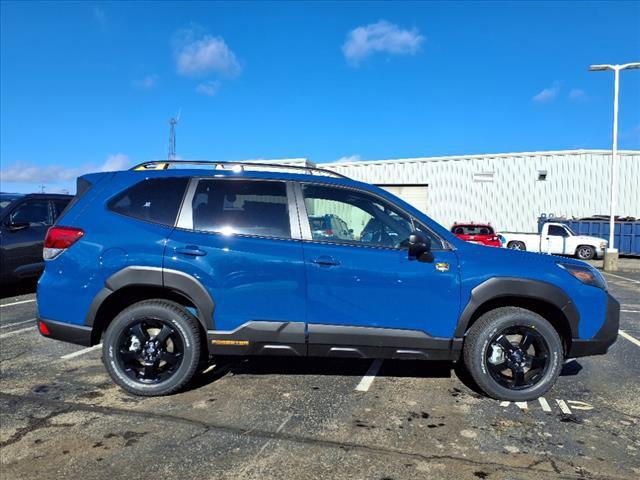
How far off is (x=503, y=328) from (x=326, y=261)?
156cm

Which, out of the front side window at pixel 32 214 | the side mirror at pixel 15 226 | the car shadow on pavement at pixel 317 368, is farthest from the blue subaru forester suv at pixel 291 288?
the front side window at pixel 32 214

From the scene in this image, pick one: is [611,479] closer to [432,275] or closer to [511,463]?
[511,463]

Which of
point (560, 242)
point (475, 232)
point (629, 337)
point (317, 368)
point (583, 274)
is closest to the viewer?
point (583, 274)

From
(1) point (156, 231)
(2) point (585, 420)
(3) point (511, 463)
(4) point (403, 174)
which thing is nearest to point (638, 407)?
(2) point (585, 420)

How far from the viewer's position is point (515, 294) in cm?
379

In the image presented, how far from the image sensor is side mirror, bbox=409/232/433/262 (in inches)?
144

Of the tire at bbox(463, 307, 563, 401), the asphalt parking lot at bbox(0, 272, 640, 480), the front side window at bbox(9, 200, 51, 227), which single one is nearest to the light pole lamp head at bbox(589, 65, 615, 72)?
the asphalt parking lot at bbox(0, 272, 640, 480)

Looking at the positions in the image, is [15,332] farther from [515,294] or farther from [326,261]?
[515,294]

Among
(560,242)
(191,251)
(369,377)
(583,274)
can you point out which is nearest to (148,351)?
(191,251)

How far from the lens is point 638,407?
3.88 m

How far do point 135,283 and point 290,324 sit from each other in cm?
130

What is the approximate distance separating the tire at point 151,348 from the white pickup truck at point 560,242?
19686 millimetres

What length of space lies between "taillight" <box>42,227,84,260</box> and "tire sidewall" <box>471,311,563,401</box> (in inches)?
134

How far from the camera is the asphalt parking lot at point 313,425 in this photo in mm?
2854
